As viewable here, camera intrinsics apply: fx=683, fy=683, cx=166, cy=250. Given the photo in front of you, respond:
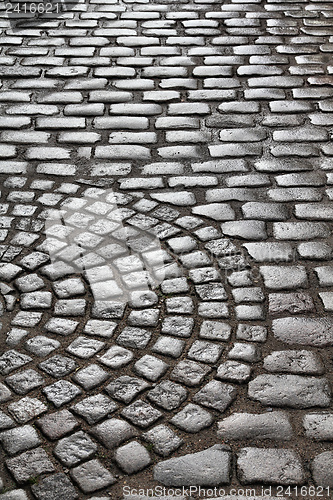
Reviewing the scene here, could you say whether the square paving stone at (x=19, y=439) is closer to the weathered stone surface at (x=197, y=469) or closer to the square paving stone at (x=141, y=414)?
the square paving stone at (x=141, y=414)

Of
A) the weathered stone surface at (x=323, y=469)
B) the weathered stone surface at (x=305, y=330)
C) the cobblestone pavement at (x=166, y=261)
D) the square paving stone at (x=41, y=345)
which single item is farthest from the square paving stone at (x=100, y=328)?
the weathered stone surface at (x=323, y=469)

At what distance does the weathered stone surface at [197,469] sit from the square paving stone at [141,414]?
0.22 meters

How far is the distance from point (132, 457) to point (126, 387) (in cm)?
38

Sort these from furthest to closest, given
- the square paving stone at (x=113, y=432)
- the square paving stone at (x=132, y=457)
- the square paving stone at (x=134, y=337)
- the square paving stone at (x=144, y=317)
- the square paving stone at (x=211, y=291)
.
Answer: the square paving stone at (x=211, y=291) → the square paving stone at (x=144, y=317) → the square paving stone at (x=134, y=337) → the square paving stone at (x=113, y=432) → the square paving stone at (x=132, y=457)

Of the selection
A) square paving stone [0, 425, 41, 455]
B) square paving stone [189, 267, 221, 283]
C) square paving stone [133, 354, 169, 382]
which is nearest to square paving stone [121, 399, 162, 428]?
square paving stone [133, 354, 169, 382]

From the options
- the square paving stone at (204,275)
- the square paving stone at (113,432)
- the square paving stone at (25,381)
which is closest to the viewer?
the square paving stone at (113,432)

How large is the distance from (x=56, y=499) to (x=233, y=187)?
2408 mm

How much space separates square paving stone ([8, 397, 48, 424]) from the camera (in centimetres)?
284

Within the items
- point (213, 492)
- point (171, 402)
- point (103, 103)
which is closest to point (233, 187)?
point (103, 103)

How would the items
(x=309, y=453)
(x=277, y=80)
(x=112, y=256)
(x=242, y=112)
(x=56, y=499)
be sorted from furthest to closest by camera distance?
(x=277, y=80) < (x=242, y=112) < (x=112, y=256) < (x=309, y=453) < (x=56, y=499)

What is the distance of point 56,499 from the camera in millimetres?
2516

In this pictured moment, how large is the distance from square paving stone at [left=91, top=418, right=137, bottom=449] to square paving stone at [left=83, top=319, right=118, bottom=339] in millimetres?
523

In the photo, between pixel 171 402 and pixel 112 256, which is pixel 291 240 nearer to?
pixel 112 256

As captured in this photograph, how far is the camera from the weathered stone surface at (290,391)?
2.92 metres
